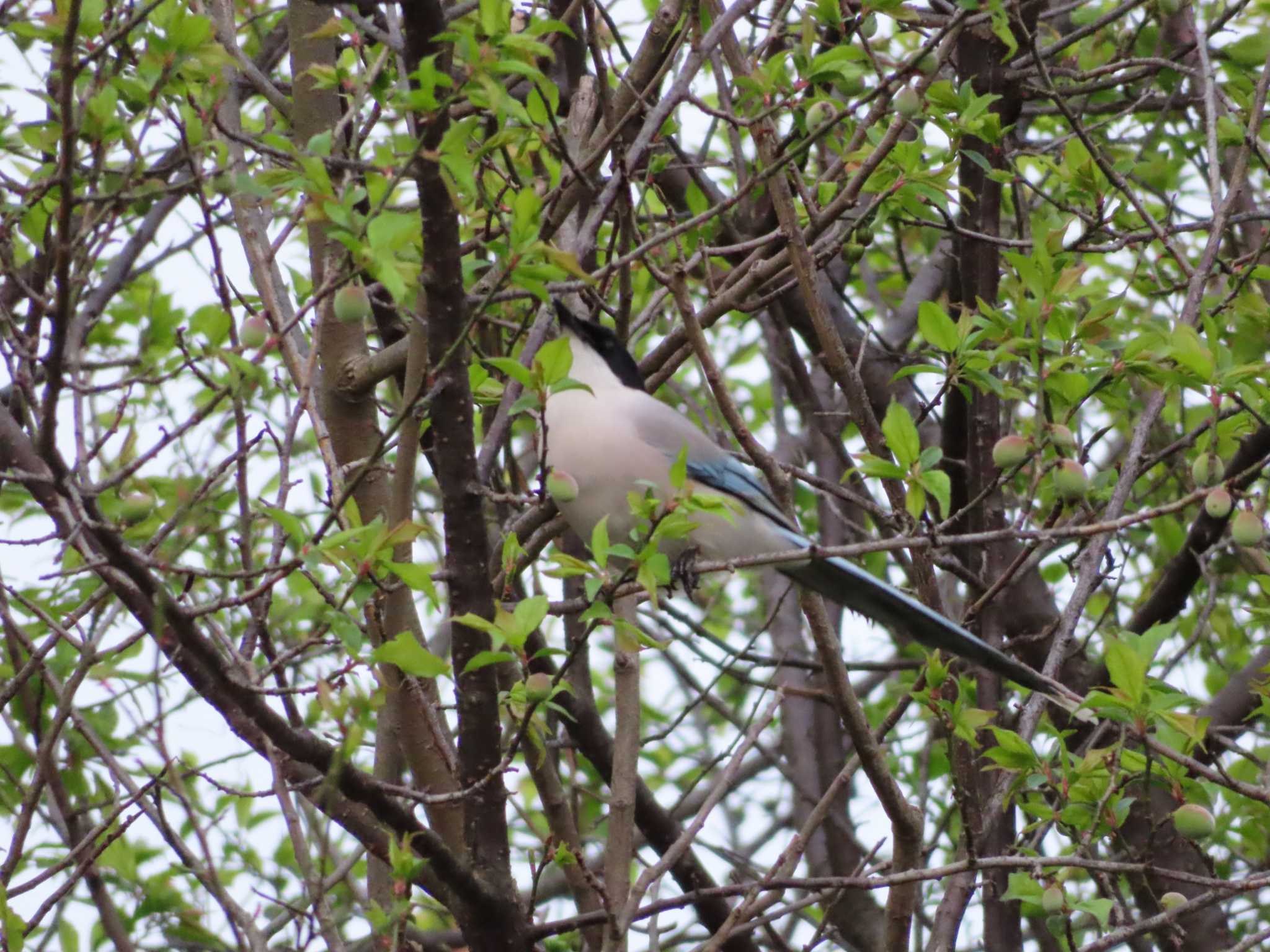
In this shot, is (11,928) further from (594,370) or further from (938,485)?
(594,370)

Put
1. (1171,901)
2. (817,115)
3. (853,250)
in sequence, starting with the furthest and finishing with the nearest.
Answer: (853,250)
(817,115)
(1171,901)

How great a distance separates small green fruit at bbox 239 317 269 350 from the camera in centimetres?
331

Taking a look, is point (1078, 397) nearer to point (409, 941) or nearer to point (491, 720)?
point (491, 720)

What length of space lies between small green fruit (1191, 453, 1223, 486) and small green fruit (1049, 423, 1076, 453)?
12.3 inches

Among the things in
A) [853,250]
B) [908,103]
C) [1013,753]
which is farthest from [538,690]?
Answer: [853,250]

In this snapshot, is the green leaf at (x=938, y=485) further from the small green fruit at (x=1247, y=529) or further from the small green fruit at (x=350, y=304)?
the small green fruit at (x=350, y=304)

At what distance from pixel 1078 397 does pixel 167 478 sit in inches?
92.2

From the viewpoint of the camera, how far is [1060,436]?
3.73m

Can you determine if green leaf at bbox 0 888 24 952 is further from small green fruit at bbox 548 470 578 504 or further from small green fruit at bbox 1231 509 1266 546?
small green fruit at bbox 1231 509 1266 546

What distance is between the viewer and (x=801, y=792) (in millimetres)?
6504

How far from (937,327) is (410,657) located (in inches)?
67.4

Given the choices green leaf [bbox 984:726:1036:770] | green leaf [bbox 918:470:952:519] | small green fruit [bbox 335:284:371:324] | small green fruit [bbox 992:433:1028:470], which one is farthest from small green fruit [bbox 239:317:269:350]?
green leaf [bbox 984:726:1036:770]

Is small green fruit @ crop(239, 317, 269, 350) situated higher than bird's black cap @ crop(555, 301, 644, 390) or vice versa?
bird's black cap @ crop(555, 301, 644, 390)

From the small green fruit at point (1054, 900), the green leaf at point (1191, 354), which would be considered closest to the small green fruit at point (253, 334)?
the green leaf at point (1191, 354)
